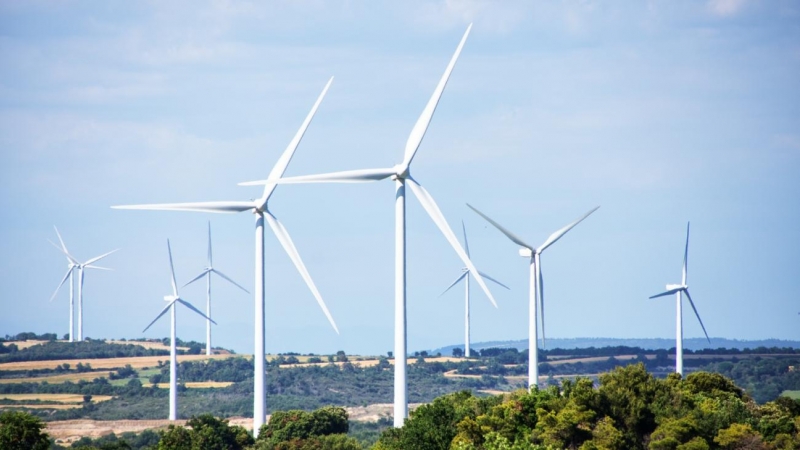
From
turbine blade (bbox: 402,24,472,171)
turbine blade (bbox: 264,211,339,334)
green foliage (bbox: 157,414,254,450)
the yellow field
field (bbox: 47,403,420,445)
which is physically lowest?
field (bbox: 47,403,420,445)

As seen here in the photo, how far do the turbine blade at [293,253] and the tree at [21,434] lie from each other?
21.7 meters

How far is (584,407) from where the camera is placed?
89.8 meters

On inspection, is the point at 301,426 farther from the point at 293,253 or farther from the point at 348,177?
the point at 348,177

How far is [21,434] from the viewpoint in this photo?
327ft

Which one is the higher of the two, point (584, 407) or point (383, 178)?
point (383, 178)

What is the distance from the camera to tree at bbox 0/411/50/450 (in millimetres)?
98688

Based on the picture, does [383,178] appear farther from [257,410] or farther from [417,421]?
[257,410]

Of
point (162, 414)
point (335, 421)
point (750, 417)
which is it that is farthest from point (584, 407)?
point (162, 414)

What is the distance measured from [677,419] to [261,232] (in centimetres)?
3374

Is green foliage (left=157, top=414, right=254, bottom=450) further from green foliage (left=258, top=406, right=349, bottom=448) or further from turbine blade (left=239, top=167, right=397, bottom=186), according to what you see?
turbine blade (left=239, top=167, right=397, bottom=186)

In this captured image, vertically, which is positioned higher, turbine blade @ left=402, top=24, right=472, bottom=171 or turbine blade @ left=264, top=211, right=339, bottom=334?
turbine blade @ left=402, top=24, right=472, bottom=171

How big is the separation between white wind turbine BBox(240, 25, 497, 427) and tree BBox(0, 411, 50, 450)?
2770 centimetres

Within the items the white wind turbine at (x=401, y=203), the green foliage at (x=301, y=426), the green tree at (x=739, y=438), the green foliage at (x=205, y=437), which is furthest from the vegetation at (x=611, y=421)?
the green foliage at (x=205, y=437)

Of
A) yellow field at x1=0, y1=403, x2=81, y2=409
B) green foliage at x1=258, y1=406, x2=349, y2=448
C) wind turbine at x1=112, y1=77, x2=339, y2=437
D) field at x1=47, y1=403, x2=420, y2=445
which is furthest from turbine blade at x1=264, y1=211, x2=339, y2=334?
yellow field at x1=0, y1=403, x2=81, y2=409
